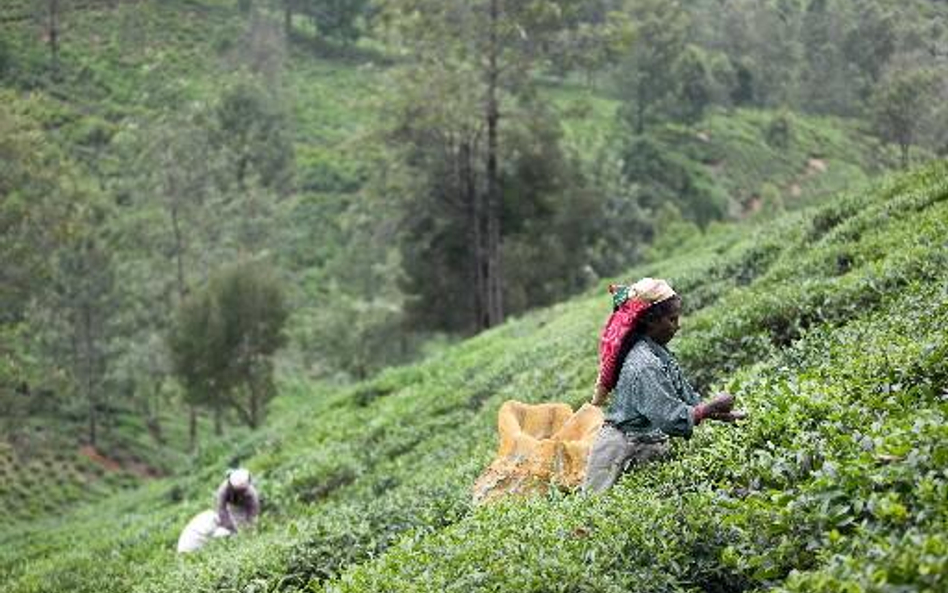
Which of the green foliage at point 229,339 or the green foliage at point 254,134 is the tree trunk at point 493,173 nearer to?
the green foliage at point 229,339

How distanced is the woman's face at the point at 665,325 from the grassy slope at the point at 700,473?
89 centimetres

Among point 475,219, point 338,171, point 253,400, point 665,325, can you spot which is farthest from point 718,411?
point 338,171

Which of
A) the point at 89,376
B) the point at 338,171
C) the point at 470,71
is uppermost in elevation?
the point at 470,71

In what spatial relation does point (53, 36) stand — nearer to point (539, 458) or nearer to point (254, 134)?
point (254, 134)

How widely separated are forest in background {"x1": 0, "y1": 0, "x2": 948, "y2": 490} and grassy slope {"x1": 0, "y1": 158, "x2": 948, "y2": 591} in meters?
12.6

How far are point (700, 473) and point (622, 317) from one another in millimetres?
1296

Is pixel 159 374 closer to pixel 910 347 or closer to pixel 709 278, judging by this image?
pixel 709 278

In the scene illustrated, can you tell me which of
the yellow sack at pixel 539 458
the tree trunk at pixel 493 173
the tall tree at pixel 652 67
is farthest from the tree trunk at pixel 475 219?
the tall tree at pixel 652 67

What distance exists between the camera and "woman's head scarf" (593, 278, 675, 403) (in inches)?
294

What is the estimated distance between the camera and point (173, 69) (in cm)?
7269

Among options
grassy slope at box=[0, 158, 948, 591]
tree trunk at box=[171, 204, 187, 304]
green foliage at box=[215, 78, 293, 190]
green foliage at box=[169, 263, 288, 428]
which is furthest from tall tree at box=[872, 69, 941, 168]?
grassy slope at box=[0, 158, 948, 591]

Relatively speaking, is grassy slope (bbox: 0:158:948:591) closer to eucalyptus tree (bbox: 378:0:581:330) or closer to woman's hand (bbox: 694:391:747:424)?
woman's hand (bbox: 694:391:747:424)

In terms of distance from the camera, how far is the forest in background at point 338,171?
1309 inches

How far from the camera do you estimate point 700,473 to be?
7.07 m
